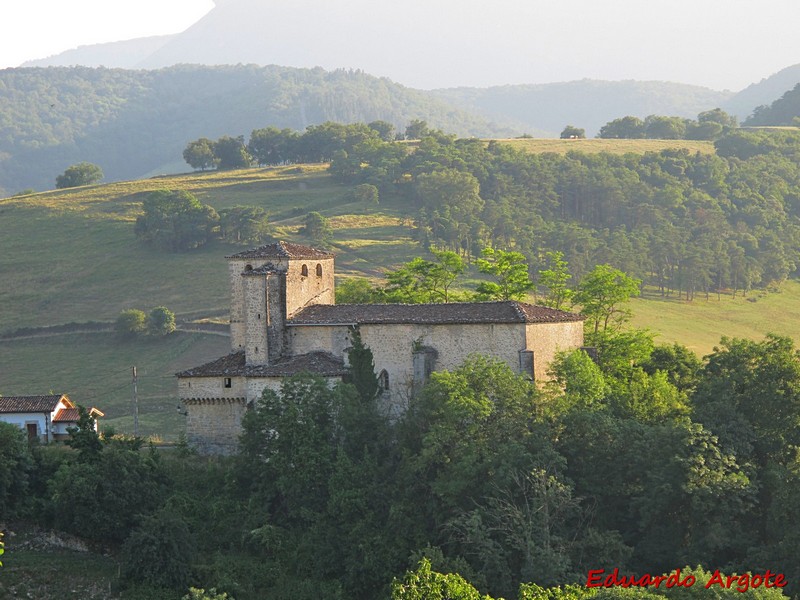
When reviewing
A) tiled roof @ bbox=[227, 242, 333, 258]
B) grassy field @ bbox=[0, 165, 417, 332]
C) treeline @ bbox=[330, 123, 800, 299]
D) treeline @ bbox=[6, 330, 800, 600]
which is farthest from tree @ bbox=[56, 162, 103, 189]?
treeline @ bbox=[6, 330, 800, 600]

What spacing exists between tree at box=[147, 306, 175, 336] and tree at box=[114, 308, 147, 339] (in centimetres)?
59

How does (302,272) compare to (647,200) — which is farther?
(647,200)

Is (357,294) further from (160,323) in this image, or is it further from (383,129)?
(383,129)

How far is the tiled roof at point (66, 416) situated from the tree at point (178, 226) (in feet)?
165

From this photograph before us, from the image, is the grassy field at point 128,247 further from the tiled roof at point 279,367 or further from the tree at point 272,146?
the tiled roof at point 279,367

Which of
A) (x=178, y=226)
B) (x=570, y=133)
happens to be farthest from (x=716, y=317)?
(x=570, y=133)

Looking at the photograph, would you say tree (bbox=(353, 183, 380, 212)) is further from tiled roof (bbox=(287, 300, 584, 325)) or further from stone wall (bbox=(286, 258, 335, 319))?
tiled roof (bbox=(287, 300, 584, 325))

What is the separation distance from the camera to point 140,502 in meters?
43.7

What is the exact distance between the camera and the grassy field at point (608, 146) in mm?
140375

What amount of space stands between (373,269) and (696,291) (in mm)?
29892

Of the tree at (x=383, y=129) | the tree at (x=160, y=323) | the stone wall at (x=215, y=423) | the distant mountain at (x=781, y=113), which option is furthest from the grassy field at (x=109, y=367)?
the distant mountain at (x=781, y=113)

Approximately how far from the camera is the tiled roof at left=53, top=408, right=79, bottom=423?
52844 millimetres

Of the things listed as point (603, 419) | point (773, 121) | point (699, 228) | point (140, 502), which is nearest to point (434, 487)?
point (603, 419)

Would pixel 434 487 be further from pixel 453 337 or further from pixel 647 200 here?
pixel 647 200
